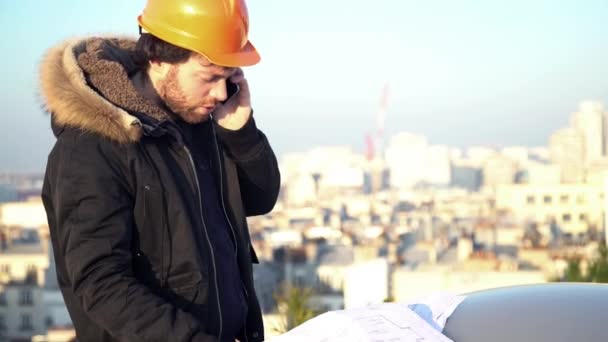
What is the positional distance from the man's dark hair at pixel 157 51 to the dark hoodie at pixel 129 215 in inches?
1.5

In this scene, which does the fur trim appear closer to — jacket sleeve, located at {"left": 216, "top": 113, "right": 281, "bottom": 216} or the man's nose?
the man's nose

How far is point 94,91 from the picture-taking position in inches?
74.9

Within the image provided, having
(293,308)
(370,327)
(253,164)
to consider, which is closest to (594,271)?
(293,308)

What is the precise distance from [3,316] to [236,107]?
1312 inches

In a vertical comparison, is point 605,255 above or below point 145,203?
below

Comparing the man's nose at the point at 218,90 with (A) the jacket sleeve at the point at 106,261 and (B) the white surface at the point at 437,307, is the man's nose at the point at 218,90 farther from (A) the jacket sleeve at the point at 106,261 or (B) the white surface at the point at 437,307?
(B) the white surface at the point at 437,307

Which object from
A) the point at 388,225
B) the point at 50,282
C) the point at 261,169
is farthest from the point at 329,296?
the point at 261,169

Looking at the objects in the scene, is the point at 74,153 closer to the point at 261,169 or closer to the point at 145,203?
the point at 145,203

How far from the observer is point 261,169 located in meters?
2.19

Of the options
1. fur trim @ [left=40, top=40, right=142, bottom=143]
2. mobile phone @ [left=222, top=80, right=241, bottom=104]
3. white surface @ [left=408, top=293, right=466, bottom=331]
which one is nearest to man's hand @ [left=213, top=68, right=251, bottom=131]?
mobile phone @ [left=222, top=80, right=241, bottom=104]

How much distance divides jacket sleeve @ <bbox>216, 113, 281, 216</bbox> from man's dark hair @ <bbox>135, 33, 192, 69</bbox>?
0.22 m

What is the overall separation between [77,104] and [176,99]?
0.56 ft

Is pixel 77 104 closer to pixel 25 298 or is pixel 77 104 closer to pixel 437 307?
pixel 437 307

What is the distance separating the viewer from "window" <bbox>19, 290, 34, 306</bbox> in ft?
110
